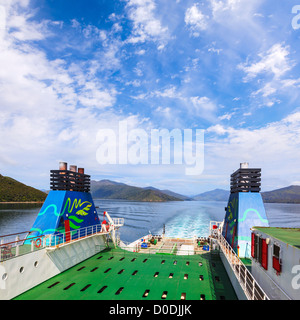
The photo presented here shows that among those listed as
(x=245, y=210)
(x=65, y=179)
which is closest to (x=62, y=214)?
(x=65, y=179)

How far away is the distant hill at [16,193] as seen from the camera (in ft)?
350

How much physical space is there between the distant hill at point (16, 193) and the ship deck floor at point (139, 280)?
368 ft

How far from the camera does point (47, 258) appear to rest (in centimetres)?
1085

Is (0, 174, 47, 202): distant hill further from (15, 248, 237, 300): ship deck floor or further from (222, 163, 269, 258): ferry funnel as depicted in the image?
(222, 163, 269, 258): ferry funnel

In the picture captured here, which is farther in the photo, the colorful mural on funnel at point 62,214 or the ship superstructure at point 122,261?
the colorful mural on funnel at point 62,214

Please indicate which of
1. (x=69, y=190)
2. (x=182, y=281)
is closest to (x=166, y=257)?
(x=182, y=281)

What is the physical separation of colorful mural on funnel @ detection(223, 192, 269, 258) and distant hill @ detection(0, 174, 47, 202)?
11732 centimetres

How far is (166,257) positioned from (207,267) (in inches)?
115

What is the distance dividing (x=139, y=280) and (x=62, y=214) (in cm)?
559

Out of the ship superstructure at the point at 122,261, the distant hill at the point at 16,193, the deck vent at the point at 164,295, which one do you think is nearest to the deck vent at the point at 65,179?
the ship superstructure at the point at 122,261

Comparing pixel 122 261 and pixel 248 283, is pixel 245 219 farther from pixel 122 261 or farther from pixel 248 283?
pixel 122 261

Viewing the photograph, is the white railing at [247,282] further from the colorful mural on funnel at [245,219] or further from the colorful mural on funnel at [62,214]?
the colorful mural on funnel at [62,214]

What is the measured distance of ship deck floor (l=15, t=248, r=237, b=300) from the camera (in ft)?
31.1
